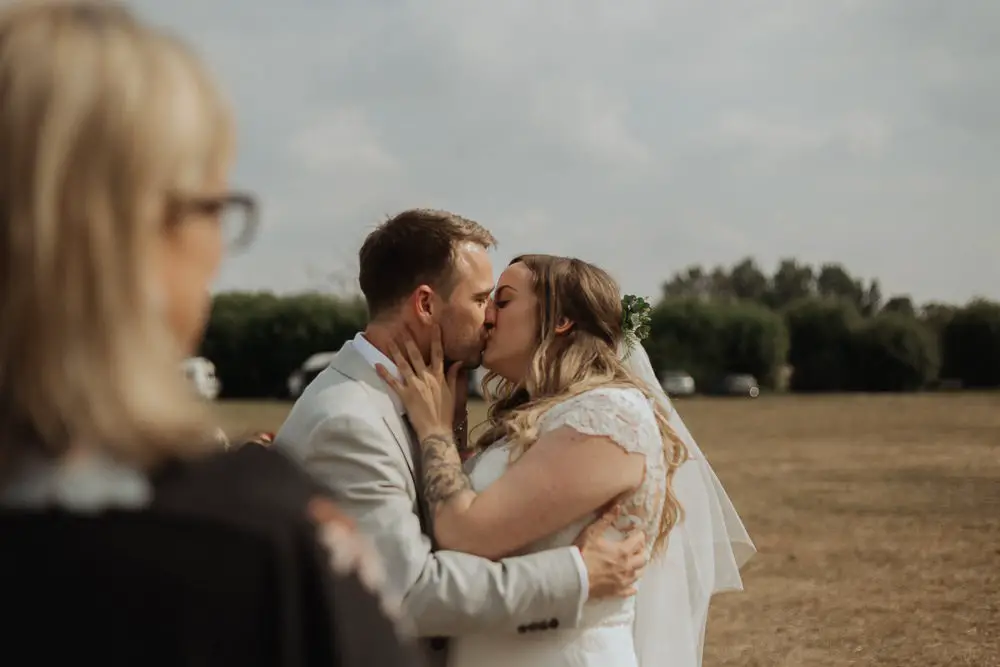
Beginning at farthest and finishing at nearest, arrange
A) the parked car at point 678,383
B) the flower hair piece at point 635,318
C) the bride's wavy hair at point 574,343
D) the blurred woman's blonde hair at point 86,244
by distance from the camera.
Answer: the parked car at point 678,383 → the flower hair piece at point 635,318 → the bride's wavy hair at point 574,343 → the blurred woman's blonde hair at point 86,244

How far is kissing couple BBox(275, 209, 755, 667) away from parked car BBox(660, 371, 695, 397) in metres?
58.3

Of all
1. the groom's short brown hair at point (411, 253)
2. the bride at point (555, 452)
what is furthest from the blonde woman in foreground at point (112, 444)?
the groom's short brown hair at point (411, 253)

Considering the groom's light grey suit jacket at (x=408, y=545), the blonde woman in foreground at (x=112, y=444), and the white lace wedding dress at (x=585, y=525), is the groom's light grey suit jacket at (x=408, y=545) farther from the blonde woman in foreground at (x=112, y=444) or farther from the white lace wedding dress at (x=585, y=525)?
the blonde woman in foreground at (x=112, y=444)

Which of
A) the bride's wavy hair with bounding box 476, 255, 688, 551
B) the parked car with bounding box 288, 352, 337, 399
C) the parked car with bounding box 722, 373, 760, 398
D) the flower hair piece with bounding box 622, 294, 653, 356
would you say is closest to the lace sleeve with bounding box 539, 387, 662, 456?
the bride's wavy hair with bounding box 476, 255, 688, 551

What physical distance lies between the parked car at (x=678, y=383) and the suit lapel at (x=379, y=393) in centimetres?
5868

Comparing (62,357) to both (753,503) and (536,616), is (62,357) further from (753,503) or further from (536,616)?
(753,503)

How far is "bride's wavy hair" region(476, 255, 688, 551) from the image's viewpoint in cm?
418

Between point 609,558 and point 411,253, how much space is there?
1.17 metres

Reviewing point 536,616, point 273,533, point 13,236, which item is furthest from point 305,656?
point 536,616

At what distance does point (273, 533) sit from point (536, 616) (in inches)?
93.9

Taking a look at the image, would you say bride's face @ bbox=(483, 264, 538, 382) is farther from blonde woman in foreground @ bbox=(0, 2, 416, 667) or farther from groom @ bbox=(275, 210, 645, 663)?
blonde woman in foreground @ bbox=(0, 2, 416, 667)

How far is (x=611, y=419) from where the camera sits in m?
3.86

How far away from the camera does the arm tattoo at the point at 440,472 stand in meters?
3.65

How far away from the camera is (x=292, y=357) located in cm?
6575
